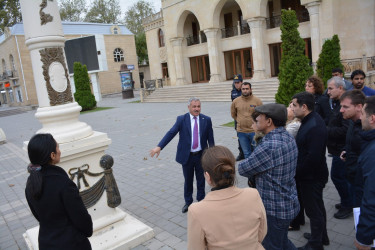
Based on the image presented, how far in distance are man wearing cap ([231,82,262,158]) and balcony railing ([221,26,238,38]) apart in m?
22.5

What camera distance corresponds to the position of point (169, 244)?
420 cm

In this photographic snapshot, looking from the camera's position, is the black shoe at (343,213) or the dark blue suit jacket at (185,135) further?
the dark blue suit jacket at (185,135)

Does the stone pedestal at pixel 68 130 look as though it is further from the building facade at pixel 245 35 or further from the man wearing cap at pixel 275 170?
the building facade at pixel 245 35

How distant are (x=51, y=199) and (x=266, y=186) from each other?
1885 millimetres

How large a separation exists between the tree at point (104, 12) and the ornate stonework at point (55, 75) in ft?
190

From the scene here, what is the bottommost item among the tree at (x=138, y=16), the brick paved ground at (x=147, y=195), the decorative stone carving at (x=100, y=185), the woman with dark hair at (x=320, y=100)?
the brick paved ground at (x=147, y=195)

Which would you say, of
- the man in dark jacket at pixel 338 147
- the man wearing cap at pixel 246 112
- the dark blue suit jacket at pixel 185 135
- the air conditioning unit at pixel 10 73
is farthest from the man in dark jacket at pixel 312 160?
the air conditioning unit at pixel 10 73

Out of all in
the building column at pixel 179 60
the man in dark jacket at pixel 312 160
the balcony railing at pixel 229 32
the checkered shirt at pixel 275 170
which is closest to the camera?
the checkered shirt at pixel 275 170

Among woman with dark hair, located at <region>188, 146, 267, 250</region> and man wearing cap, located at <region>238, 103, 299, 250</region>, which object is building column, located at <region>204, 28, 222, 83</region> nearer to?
man wearing cap, located at <region>238, 103, 299, 250</region>

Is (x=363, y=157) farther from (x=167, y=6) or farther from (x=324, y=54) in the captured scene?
(x=167, y=6)

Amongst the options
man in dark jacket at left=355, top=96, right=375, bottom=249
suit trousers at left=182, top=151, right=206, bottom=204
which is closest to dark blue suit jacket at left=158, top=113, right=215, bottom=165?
suit trousers at left=182, top=151, right=206, bottom=204

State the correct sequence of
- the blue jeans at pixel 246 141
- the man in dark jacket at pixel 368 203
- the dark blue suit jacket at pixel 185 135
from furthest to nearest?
the blue jeans at pixel 246 141 → the dark blue suit jacket at pixel 185 135 → the man in dark jacket at pixel 368 203

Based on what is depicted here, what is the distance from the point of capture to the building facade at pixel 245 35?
1947 cm

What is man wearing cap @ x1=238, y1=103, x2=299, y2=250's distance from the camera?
105 inches
